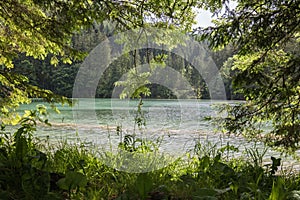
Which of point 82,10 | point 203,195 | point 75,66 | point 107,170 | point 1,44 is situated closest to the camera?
point 203,195

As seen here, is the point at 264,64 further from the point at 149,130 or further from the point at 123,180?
the point at 149,130

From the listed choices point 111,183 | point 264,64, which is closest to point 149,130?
point 264,64

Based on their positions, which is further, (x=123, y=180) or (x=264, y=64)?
(x=264, y=64)

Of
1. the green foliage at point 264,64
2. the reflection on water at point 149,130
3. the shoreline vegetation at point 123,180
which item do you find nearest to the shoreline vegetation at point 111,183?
the shoreline vegetation at point 123,180

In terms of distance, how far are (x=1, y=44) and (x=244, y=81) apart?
2.78 meters

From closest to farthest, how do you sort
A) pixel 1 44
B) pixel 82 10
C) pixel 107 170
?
pixel 107 170, pixel 82 10, pixel 1 44

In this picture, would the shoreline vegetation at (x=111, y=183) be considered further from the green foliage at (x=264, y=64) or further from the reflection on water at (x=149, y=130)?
the green foliage at (x=264, y=64)

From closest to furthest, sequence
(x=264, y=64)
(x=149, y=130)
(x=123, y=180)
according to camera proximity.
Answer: (x=123, y=180)
(x=264, y=64)
(x=149, y=130)

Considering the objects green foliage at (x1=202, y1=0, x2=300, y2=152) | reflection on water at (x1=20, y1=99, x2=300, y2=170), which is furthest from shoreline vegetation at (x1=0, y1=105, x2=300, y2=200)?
green foliage at (x1=202, y1=0, x2=300, y2=152)

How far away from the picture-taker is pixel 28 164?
174 centimetres

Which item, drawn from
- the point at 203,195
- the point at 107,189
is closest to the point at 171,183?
the point at 107,189

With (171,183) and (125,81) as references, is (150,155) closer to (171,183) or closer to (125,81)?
(171,183)

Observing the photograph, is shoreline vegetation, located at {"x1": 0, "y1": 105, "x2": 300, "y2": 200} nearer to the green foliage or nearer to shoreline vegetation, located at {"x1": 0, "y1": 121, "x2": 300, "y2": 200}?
shoreline vegetation, located at {"x1": 0, "y1": 121, "x2": 300, "y2": 200}

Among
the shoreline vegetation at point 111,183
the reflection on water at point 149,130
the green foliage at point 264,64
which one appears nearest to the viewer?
the shoreline vegetation at point 111,183
